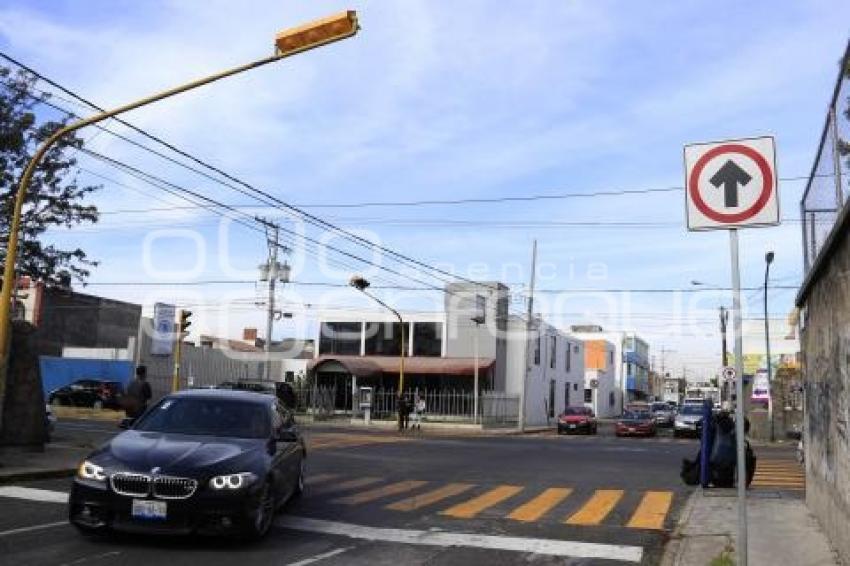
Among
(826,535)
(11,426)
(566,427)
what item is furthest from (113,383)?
(826,535)

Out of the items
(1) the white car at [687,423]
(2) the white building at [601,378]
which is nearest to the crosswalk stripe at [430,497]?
(1) the white car at [687,423]

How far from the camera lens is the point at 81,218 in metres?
21.3

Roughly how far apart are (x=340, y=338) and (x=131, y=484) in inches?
1777

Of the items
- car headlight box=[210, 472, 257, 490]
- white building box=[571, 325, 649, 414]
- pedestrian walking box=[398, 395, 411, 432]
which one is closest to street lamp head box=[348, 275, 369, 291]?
pedestrian walking box=[398, 395, 411, 432]

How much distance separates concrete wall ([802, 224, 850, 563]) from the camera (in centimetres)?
812

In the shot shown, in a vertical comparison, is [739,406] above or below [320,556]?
above

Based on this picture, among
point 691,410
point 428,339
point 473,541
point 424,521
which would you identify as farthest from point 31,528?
point 428,339

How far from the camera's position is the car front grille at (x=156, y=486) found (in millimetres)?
8445

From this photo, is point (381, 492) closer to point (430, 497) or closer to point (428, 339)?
point (430, 497)

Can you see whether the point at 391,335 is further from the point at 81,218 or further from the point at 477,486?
the point at 477,486

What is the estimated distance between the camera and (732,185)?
22.7 ft

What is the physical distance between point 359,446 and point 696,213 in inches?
768

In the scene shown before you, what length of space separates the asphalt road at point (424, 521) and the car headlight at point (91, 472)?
648 mm

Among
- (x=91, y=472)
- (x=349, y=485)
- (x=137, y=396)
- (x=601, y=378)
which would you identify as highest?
(x=601, y=378)
